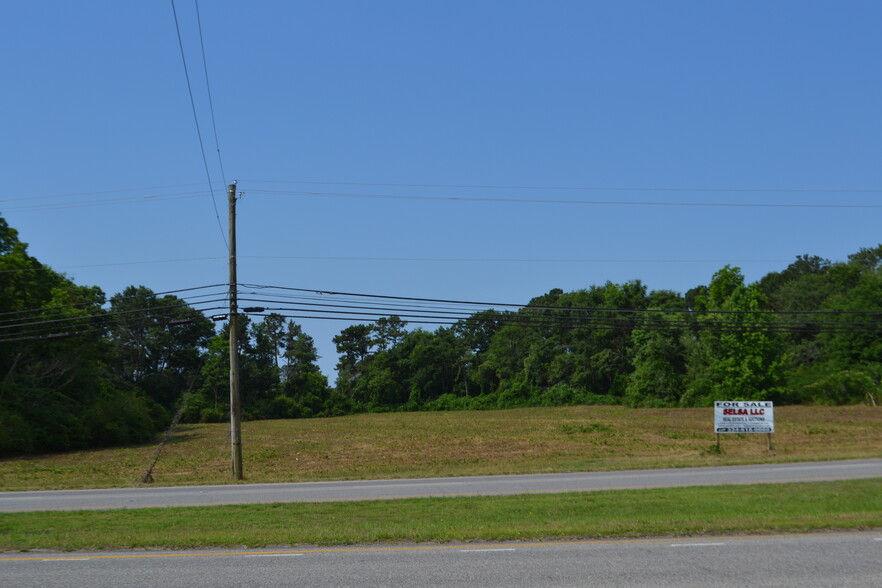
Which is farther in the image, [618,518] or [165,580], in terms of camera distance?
[618,518]

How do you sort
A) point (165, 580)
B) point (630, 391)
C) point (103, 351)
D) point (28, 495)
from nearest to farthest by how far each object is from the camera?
1. point (165, 580)
2. point (28, 495)
3. point (103, 351)
4. point (630, 391)

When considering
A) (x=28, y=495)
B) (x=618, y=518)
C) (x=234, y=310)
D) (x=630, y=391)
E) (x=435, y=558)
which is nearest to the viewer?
(x=435, y=558)

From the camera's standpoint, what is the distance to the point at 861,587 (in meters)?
8.30

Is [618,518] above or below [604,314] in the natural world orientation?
below

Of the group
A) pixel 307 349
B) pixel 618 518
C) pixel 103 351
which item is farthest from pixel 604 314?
pixel 618 518

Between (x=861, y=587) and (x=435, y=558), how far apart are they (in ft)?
16.8

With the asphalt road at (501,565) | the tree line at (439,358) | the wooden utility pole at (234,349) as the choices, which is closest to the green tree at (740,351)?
the tree line at (439,358)

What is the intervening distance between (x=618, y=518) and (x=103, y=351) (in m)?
50.6

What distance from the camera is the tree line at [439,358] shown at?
4353 cm

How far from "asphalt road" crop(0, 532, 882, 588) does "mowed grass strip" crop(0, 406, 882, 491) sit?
1504 centimetres

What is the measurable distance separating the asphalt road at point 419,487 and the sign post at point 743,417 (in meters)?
5.99

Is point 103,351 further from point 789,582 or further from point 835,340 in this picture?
point 835,340

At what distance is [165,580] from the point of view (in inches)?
361

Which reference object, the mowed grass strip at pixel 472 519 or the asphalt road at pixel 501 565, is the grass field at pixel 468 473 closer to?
the mowed grass strip at pixel 472 519
